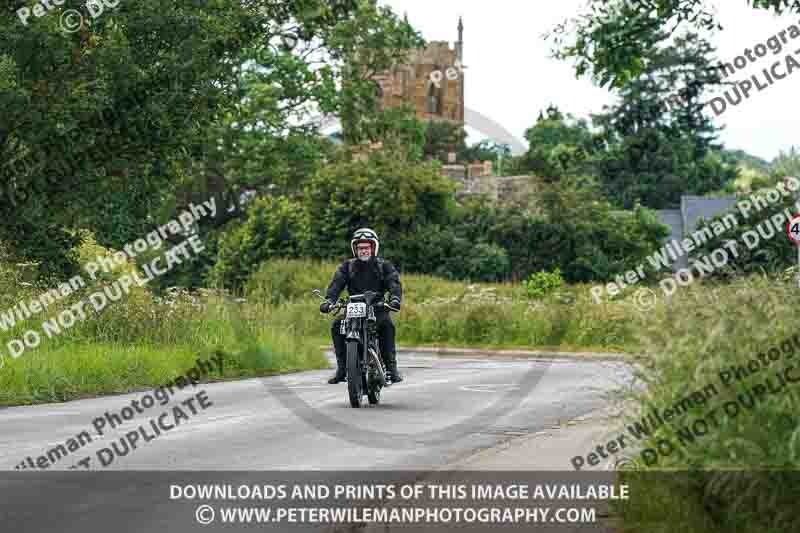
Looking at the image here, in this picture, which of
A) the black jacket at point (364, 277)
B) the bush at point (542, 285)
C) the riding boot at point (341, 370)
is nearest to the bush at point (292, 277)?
the bush at point (542, 285)

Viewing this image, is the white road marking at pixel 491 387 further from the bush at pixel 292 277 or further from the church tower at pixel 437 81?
the church tower at pixel 437 81

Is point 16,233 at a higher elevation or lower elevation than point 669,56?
lower

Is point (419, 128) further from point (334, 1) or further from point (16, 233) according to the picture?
point (16, 233)

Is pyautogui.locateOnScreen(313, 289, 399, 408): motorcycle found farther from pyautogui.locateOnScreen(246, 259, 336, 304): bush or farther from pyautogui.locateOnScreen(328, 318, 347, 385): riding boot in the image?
pyautogui.locateOnScreen(246, 259, 336, 304): bush

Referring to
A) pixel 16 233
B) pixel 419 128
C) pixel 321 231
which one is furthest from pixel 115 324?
pixel 419 128

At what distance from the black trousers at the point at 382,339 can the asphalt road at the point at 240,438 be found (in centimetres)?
66

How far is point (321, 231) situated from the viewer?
2071 inches

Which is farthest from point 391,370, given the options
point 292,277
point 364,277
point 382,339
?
point 292,277

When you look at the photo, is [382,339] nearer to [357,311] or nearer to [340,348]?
[340,348]

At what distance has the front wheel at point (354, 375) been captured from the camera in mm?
15688

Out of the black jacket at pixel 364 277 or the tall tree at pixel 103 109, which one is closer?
the black jacket at pixel 364 277

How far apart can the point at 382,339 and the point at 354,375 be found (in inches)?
24.9

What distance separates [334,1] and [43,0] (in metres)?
18.8

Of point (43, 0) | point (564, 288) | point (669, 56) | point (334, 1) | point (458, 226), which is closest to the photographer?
point (43, 0)
